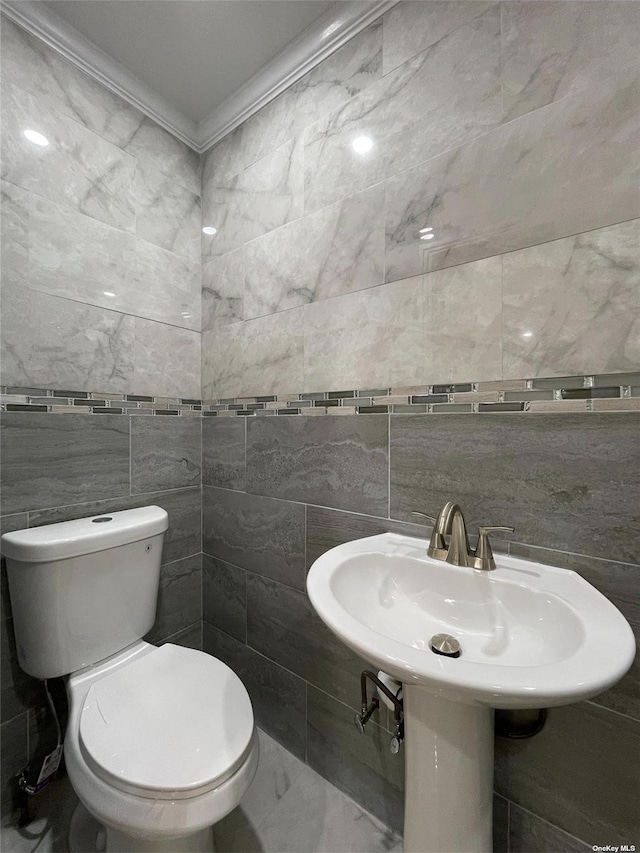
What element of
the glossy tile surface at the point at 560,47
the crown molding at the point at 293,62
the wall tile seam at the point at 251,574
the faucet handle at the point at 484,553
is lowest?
the wall tile seam at the point at 251,574

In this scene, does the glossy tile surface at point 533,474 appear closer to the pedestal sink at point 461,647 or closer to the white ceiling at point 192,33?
the pedestal sink at point 461,647

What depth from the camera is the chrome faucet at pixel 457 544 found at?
85cm

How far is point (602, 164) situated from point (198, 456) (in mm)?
1616

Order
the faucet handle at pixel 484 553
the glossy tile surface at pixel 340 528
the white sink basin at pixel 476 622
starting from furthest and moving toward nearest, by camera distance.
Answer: the glossy tile surface at pixel 340 528, the faucet handle at pixel 484 553, the white sink basin at pixel 476 622

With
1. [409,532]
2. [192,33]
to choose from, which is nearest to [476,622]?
[409,532]

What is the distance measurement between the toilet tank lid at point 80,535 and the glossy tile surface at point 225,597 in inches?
15.9

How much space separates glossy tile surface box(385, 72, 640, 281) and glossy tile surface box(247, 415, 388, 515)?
0.49m

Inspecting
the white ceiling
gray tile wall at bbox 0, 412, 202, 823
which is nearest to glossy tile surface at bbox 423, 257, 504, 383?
the white ceiling

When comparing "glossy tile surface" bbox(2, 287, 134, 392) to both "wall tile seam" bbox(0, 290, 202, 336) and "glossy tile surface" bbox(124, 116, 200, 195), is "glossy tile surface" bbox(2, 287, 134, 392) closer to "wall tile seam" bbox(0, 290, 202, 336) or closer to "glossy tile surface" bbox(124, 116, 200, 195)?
"wall tile seam" bbox(0, 290, 202, 336)

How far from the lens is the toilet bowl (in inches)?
29.6

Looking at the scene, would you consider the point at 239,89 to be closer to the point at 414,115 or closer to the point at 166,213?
the point at 166,213

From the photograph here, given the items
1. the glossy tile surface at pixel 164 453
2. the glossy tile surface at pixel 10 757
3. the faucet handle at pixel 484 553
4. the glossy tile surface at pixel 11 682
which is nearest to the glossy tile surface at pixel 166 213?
the glossy tile surface at pixel 164 453

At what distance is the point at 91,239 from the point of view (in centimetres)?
132

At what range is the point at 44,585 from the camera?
1.05 m
